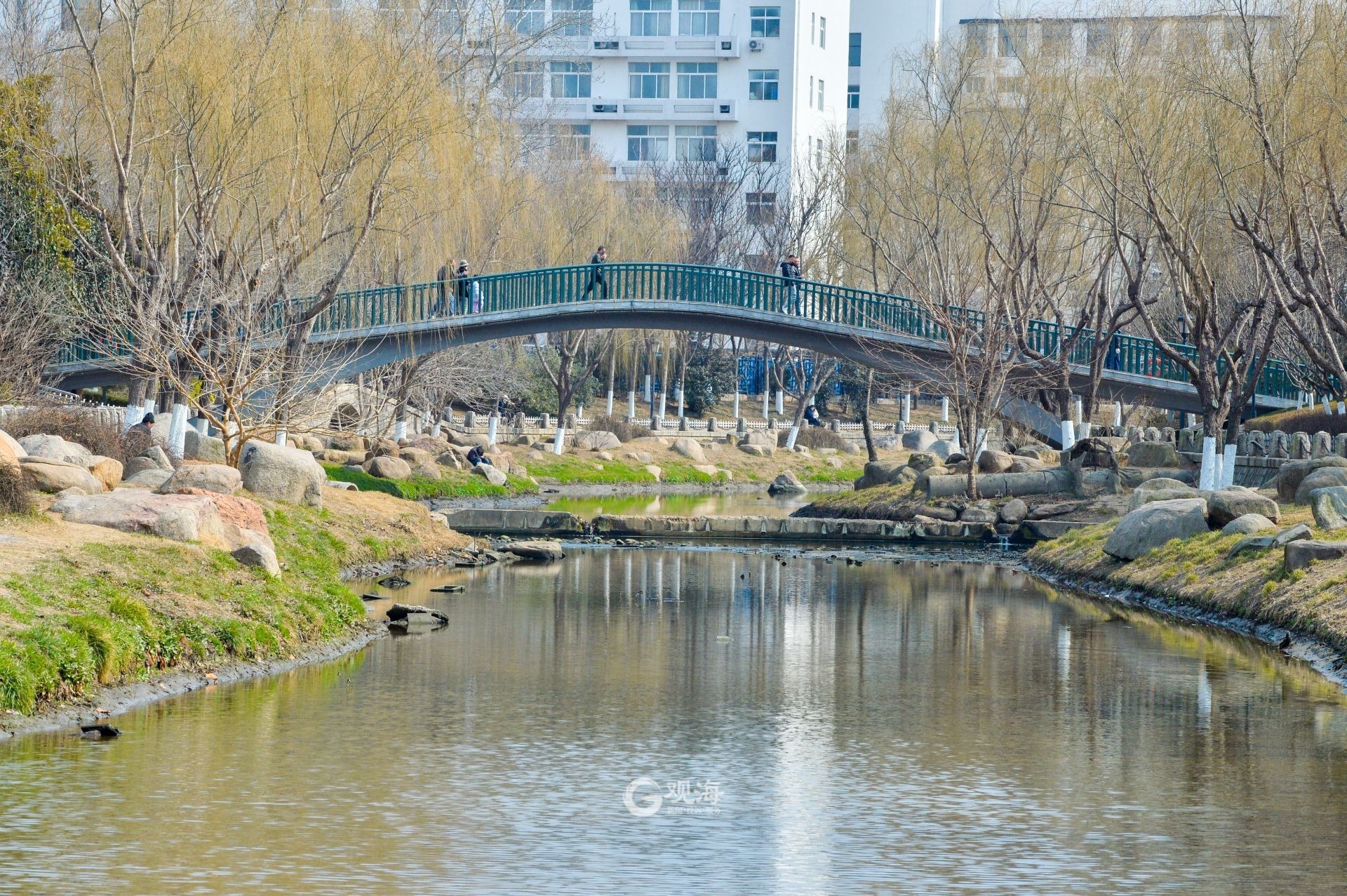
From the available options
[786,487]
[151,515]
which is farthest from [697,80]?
[151,515]

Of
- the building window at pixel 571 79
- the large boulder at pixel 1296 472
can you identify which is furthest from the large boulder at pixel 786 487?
the building window at pixel 571 79

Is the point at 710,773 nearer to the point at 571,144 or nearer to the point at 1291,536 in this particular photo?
the point at 1291,536

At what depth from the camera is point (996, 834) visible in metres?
12.4

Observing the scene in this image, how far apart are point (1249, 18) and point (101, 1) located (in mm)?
19610

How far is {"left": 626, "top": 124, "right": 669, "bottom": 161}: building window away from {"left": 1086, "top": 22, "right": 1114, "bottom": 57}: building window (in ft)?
170

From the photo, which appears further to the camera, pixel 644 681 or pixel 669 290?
pixel 669 290

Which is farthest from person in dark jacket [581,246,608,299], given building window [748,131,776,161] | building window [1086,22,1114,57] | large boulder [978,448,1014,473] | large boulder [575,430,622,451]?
building window [748,131,776,161]

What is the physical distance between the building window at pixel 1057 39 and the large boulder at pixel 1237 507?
55.4 feet

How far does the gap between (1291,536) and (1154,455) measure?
16165 mm

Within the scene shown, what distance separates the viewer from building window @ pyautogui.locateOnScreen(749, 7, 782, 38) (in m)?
91.4

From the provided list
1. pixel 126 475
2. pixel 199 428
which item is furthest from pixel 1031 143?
pixel 126 475

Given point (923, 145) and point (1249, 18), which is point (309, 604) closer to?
point (1249, 18)

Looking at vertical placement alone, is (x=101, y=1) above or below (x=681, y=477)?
above

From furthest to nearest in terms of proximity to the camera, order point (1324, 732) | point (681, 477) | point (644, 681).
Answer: point (681, 477) → point (644, 681) → point (1324, 732)
